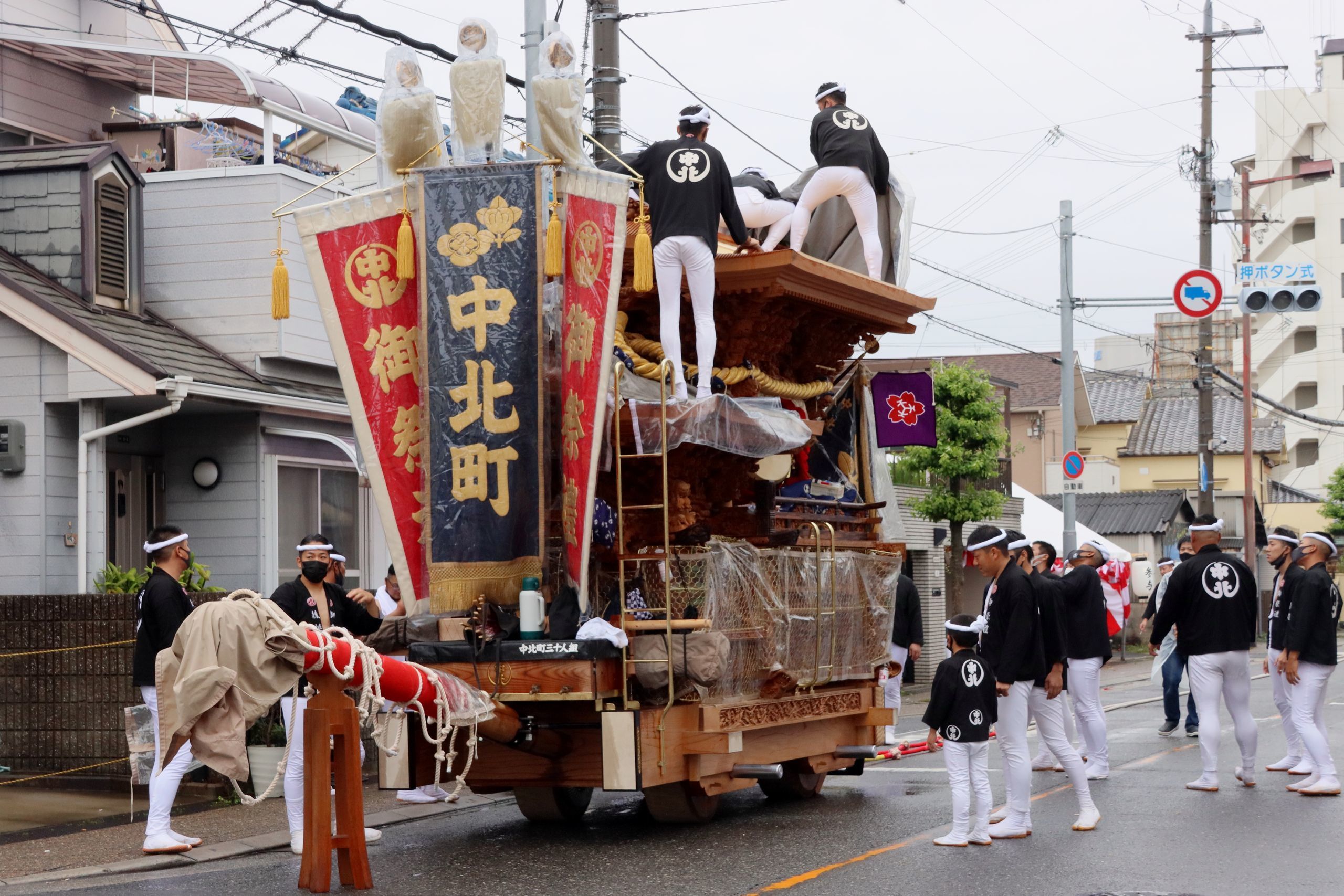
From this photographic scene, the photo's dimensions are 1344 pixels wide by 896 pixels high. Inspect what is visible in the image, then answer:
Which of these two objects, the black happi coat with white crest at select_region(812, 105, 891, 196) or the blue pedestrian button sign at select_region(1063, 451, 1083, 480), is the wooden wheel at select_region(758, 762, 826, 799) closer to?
the black happi coat with white crest at select_region(812, 105, 891, 196)

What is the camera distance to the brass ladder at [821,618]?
1087 cm

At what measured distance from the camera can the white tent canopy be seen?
31.7 metres

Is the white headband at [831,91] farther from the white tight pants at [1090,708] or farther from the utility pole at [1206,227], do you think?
the utility pole at [1206,227]

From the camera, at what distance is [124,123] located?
1741 centimetres

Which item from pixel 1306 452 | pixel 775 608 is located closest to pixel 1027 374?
pixel 1306 452

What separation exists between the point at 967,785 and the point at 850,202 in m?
5.27

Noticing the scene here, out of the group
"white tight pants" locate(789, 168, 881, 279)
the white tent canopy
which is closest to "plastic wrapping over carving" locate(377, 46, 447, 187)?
"white tight pants" locate(789, 168, 881, 279)

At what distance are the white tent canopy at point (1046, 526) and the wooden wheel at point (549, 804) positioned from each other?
71.7 ft

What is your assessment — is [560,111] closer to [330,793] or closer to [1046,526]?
[330,793]

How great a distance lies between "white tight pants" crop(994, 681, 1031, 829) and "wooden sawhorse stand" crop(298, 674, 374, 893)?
399cm

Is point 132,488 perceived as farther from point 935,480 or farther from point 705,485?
point 935,480

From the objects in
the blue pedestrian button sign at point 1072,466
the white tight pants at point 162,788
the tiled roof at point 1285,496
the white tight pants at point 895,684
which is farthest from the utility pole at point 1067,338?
the tiled roof at point 1285,496

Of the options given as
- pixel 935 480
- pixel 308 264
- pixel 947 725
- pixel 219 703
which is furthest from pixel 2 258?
pixel 935 480

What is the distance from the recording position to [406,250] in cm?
966
